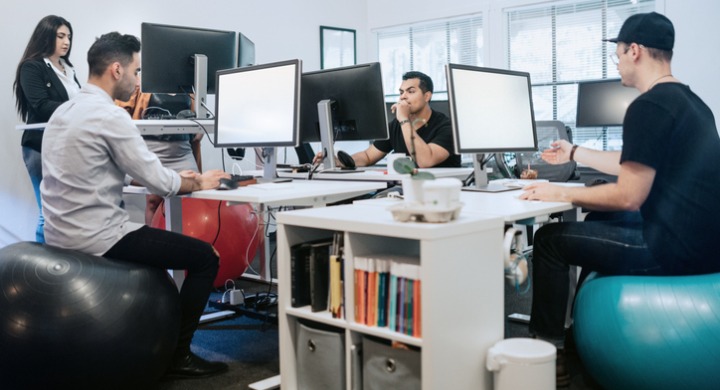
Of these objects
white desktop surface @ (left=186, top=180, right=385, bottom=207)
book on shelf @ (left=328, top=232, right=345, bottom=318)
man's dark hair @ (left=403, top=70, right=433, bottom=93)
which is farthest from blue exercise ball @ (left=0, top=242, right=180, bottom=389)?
man's dark hair @ (left=403, top=70, right=433, bottom=93)

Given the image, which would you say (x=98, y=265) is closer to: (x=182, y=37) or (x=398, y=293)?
(x=398, y=293)

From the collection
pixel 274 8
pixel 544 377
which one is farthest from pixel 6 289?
pixel 274 8

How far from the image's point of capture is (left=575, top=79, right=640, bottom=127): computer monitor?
5027mm

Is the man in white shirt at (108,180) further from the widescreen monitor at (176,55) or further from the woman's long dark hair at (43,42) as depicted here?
the woman's long dark hair at (43,42)

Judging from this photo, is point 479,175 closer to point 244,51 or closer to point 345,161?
point 345,161

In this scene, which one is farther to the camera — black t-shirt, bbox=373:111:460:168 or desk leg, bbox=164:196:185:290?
black t-shirt, bbox=373:111:460:168

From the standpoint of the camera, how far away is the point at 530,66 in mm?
6098

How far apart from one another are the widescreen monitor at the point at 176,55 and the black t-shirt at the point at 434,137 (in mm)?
1033

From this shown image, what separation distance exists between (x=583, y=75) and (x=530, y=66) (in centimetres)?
50

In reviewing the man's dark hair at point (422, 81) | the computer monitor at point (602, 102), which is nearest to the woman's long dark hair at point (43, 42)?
the man's dark hair at point (422, 81)

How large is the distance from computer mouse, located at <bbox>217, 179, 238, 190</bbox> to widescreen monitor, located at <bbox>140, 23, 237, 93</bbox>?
97cm

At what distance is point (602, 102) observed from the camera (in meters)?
5.12

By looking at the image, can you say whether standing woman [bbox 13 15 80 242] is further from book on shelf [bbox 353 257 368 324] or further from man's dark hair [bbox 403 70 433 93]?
book on shelf [bbox 353 257 368 324]

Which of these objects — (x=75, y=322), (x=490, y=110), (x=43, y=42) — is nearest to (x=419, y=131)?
(x=490, y=110)
